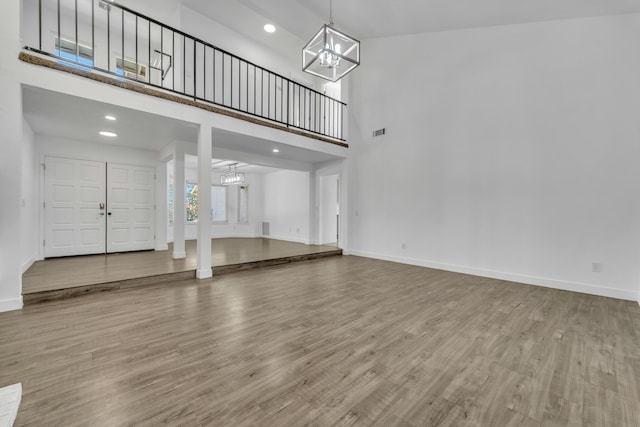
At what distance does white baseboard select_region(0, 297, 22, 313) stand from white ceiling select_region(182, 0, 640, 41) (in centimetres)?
599

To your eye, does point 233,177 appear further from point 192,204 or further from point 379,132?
point 379,132

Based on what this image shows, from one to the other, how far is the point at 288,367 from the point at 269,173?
8.54m

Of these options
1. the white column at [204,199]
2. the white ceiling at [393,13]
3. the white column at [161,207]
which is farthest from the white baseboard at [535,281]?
the white column at [161,207]

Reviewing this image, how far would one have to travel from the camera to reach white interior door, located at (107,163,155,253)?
5941mm

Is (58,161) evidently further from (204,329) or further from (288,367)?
(288,367)

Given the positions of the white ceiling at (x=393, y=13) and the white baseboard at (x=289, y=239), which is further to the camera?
the white baseboard at (x=289, y=239)

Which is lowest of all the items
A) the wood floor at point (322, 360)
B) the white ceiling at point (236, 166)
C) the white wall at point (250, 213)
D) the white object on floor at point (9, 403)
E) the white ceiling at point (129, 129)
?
the wood floor at point (322, 360)

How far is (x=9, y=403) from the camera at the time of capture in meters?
1.44

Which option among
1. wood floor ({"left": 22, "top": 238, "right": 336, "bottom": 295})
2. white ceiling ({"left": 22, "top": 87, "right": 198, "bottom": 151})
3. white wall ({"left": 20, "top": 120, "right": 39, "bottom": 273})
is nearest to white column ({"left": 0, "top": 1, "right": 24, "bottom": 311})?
white ceiling ({"left": 22, "top": 87, "right": 198, "bottom": 151})

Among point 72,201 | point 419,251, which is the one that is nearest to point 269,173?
point 72,201

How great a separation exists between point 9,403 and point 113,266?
3.73 meters

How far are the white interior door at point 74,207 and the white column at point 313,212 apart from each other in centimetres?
487

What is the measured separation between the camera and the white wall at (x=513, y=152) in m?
3.71

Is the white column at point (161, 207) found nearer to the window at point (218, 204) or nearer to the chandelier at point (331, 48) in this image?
the window at point (218, 204)
